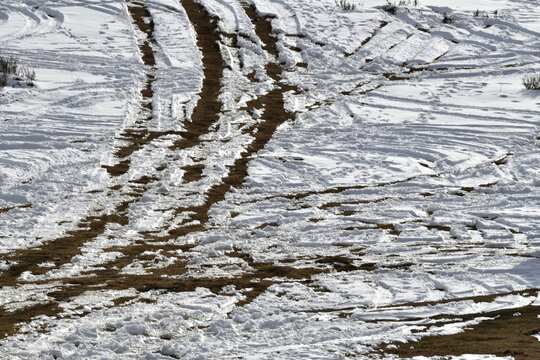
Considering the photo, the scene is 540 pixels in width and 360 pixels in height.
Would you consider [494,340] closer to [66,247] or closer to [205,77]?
[66,247]

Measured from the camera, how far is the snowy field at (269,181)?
250 inches

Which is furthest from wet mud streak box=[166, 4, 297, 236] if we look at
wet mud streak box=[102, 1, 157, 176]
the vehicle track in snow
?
wet mud streak box=[102, 1, 157, 176]

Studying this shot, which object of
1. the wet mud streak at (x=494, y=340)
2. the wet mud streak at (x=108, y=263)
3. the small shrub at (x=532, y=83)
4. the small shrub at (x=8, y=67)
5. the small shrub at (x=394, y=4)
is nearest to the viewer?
the wet mud streak at (x=494, y=340)

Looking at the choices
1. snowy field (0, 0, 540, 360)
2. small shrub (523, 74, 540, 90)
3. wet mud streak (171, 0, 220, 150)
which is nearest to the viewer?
snowy field (0, 0, 540, 360)

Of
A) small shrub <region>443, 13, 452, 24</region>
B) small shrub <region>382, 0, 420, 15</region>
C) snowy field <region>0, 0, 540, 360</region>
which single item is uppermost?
small shrub <region>382, 0, 420, 15</region>

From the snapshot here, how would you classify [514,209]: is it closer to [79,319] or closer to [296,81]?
[79,319]

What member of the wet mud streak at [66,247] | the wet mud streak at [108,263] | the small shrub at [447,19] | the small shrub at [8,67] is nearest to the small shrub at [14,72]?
the small shrub at [8,67]

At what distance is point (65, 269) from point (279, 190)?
3647mm

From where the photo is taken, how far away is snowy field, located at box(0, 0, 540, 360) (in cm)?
635

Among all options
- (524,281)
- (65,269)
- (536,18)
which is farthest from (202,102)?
(536,18)

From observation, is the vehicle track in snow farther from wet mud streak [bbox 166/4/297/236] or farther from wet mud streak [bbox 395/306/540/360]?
wet mud streak [bbox 395/306/540/360]

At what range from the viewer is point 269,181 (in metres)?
10.9

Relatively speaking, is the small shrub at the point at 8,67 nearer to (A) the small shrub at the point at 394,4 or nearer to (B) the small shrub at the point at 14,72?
(B) the small shrub at the point at 14,72

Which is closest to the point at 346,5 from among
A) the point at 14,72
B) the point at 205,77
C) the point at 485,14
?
the point at 485,14
